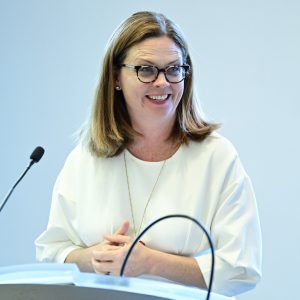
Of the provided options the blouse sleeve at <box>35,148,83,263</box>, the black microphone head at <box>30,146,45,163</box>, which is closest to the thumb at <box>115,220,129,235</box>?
the blouse sleeve at <box>35,148,83,263</box>

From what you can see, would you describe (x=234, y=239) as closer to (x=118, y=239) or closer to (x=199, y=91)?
(x=118, y=239)

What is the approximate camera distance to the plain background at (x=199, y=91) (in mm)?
2543

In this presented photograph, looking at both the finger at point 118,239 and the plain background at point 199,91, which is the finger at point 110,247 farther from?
the plain background at point 199,91

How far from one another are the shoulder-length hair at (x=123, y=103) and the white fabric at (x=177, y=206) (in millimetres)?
40

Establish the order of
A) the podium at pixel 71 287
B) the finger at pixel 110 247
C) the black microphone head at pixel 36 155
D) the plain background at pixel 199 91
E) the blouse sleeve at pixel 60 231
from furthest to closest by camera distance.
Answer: the plain background at pixel 199 91
the blouse sleeve at pixel 60 231
the finger at pixel 110 247
the black microphone head at pixel 36 155
the podium at pixel 71 287

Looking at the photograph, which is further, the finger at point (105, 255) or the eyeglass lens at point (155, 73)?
the eyeglass lens at point (155, 73)

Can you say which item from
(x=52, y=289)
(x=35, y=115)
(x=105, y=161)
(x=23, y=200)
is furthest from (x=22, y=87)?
(x=52, y=289)

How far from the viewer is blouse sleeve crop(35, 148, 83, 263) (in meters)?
1.70

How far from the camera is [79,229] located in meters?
1.67

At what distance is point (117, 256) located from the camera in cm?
145

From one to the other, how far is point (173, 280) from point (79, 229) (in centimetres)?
33

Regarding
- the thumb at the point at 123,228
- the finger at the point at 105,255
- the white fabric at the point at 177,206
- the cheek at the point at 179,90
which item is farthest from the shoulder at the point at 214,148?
the finger at the point at 105,255

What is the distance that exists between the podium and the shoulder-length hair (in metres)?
0.86

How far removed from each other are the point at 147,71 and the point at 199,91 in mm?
1037
